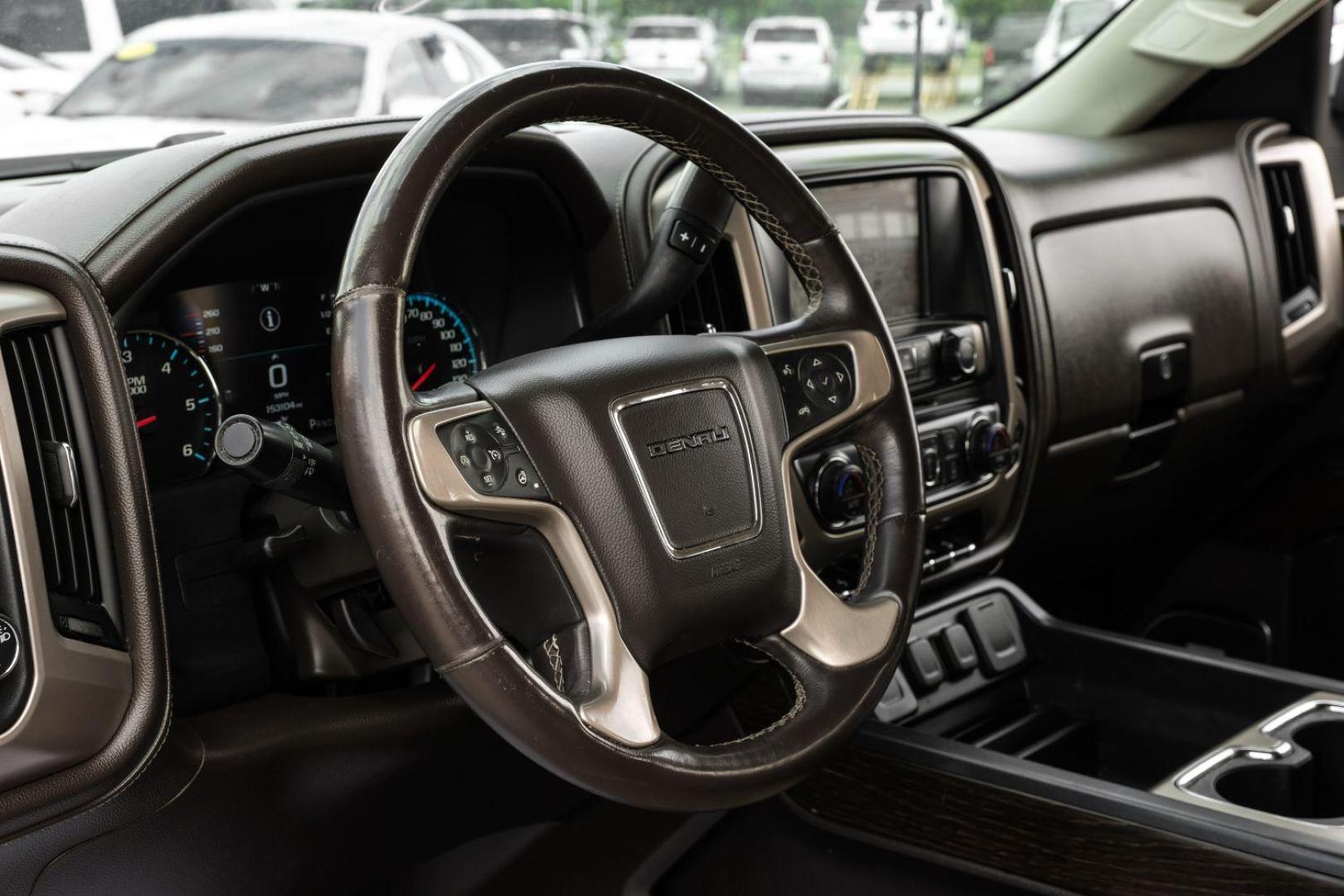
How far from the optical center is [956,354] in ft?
6.03

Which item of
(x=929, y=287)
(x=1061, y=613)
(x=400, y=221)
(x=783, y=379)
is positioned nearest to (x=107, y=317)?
(x=400, y=221)

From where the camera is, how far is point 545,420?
3.56 ft

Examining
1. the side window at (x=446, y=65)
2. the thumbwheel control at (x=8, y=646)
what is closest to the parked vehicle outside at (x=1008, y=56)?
the side window at (x=446, y=65)

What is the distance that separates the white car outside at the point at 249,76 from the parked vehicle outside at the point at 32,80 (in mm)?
13

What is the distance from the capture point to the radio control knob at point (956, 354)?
1.84 meters

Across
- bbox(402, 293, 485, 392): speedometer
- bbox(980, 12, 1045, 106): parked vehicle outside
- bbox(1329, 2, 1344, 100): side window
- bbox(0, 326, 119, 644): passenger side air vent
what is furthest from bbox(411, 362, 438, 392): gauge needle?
bbox(1329, 2, 1344, 100): side window

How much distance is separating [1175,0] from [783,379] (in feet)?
4.98

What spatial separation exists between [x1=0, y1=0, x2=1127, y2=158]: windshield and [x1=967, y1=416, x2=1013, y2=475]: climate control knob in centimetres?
48

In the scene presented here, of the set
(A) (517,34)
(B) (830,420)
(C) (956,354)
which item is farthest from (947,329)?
(A) (517,34)

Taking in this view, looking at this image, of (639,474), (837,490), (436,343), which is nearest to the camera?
(639,474)

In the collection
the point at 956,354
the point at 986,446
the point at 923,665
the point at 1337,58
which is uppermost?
the point at 1337,58

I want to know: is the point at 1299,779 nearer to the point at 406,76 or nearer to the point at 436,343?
the point at 436,343

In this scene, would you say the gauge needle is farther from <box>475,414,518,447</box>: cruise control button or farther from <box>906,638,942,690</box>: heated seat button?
<box>906,638,942,690</box>: heated seat button

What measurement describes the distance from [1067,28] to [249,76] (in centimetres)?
155
